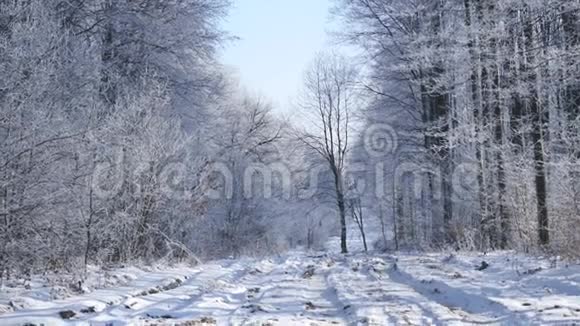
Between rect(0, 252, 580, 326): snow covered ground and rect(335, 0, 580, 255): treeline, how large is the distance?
2.14m

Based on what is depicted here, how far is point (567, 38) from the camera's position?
39.2ft

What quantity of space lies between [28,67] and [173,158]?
6174 mm

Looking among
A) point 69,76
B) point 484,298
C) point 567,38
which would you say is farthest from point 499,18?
point 69,76

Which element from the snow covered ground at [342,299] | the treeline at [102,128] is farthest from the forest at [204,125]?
the snow covered ground at [342,299]

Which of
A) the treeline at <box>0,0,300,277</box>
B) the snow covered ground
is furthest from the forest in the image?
the snow covered ground

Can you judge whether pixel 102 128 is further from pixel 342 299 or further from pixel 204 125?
pixel 204 125

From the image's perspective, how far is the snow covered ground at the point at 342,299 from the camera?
19.2 ft

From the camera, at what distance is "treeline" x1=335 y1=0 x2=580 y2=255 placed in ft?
37.0

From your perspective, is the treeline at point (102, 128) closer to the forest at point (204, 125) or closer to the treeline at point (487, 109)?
the forest at point (204, 125)

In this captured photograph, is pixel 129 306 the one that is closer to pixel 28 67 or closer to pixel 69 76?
pixel 28 67

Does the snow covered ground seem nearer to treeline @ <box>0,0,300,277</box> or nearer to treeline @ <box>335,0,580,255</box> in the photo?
treeline @ <box>0,0,300,277</box>

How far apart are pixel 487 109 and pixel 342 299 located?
10.6m

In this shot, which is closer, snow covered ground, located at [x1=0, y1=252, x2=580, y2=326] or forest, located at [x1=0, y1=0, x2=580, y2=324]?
snow covered ground, located at [x1=0, y1=252, x2=580, y2=326]

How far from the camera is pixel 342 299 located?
7551 mm
